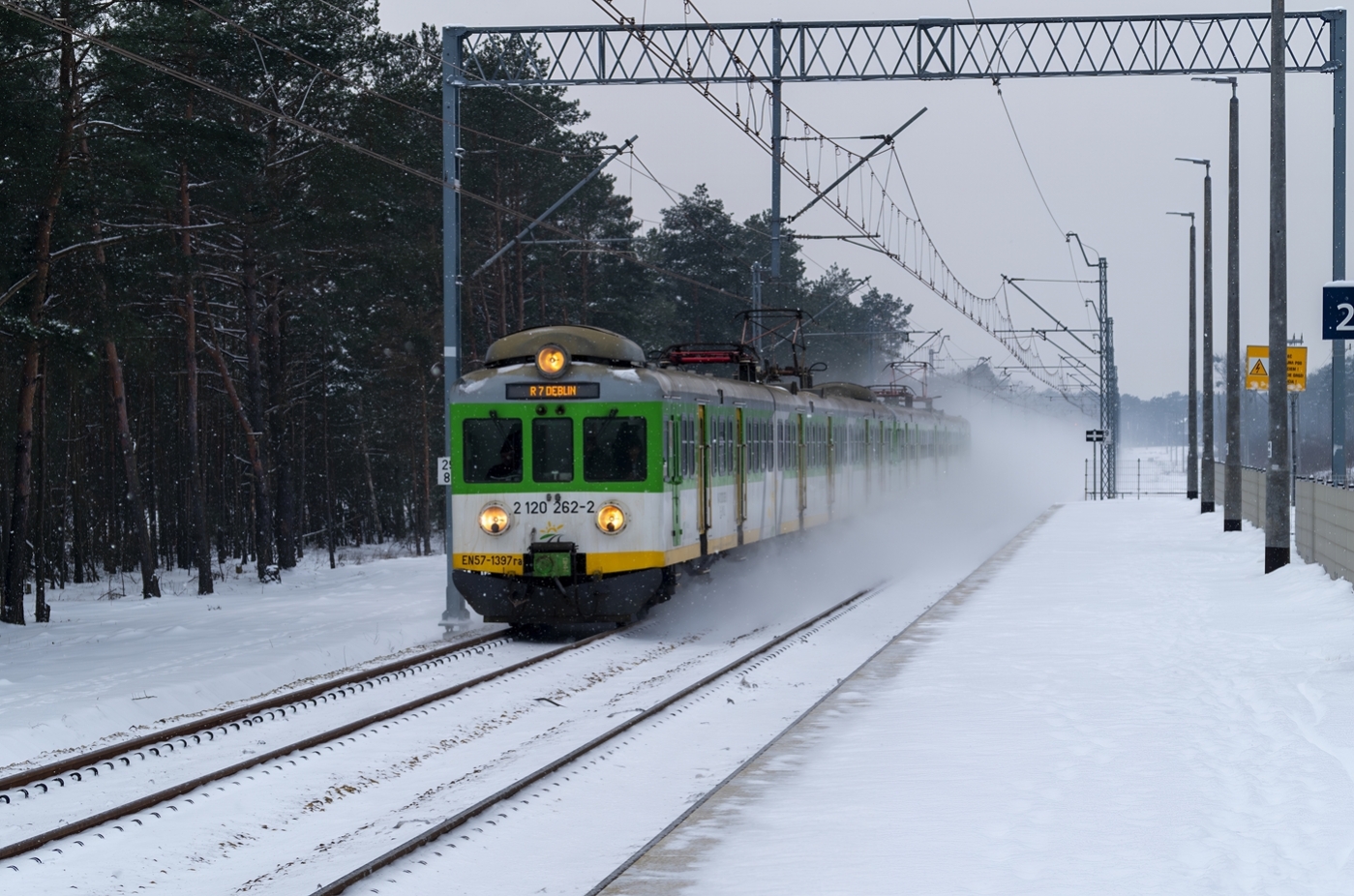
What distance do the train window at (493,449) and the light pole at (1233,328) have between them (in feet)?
54.9

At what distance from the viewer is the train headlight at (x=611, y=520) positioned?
16906 millimetres

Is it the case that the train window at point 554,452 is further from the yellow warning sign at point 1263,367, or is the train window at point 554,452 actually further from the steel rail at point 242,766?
the yellow warning sign at point 1263,367

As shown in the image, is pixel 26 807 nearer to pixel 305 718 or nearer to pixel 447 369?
pixel 305 718

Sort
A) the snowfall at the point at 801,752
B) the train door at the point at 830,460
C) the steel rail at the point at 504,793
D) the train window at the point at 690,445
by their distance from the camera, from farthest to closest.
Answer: the train door at the point at 830,460, the train window at the point at 690,445, the snowfall at the point at 801,752, the steel rail at the point at 504,793

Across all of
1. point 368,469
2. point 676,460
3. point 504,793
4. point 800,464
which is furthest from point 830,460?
point 368,469

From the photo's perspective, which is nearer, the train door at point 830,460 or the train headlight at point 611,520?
the train headlight at point 611,520

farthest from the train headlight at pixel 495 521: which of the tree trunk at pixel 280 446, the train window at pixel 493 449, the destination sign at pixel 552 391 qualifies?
the tree trunk at pixel 280 446

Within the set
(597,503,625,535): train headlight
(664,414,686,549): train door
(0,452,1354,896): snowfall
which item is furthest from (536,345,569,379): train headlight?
(0,452,1354,896): snowfall

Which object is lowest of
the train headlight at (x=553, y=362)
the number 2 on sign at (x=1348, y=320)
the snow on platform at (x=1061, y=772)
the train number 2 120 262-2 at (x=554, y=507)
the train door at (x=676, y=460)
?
the snow on platform at (x=1061, y=772)

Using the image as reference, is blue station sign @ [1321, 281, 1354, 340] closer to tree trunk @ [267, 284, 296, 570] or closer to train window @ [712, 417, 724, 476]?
train window @ [712, 417, 724, 476]

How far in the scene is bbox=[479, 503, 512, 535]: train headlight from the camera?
1716 centimetres

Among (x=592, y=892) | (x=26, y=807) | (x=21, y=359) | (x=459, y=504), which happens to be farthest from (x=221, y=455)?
(x=592, y=892)

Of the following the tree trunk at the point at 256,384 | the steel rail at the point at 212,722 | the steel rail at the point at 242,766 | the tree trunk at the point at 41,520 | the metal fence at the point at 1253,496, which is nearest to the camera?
the steel rail at the point at 242,766

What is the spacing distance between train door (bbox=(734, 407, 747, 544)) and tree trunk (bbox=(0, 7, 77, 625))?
9.48m
